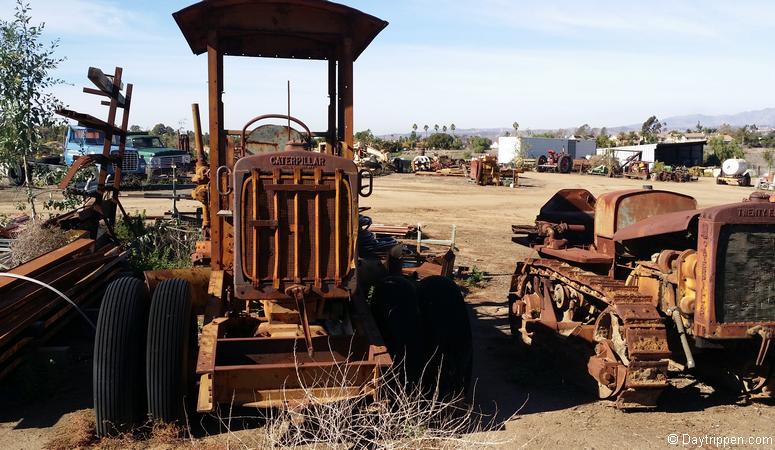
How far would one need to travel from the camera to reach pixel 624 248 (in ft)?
22.9

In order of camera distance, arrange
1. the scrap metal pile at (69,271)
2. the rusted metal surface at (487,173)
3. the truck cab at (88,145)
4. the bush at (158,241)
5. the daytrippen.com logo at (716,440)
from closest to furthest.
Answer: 1. the daytrippen.com logo at (716,440)
2. the scrap metal pile at (69,271)
3. the bush at (158,241)
4. the truck cab at (88,145)
5. the rusted metal surface at (487,173)

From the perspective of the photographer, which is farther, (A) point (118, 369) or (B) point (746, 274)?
(B) point (746, 274)

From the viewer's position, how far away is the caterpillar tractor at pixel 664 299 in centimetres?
555

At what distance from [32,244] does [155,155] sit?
18.2m

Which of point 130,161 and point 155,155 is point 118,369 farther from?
point 155,155

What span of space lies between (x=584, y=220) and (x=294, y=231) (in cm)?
460

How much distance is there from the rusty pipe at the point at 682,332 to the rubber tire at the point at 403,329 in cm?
223

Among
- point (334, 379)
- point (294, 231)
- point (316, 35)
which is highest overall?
point (316, 35)

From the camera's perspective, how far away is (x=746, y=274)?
18.4ft

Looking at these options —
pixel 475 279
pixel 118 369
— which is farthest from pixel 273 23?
pixel 475 279

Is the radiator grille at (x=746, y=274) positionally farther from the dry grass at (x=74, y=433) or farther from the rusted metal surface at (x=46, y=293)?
the rusted metal surface at (x=46, y=293)

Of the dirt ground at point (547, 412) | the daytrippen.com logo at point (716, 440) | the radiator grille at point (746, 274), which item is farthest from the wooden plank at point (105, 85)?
the daytrippen.com logo at point (716, 440)

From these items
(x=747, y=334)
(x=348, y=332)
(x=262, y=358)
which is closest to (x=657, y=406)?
(x=747, y=334)

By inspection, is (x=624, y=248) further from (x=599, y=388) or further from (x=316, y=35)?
(x=316, y=35)
